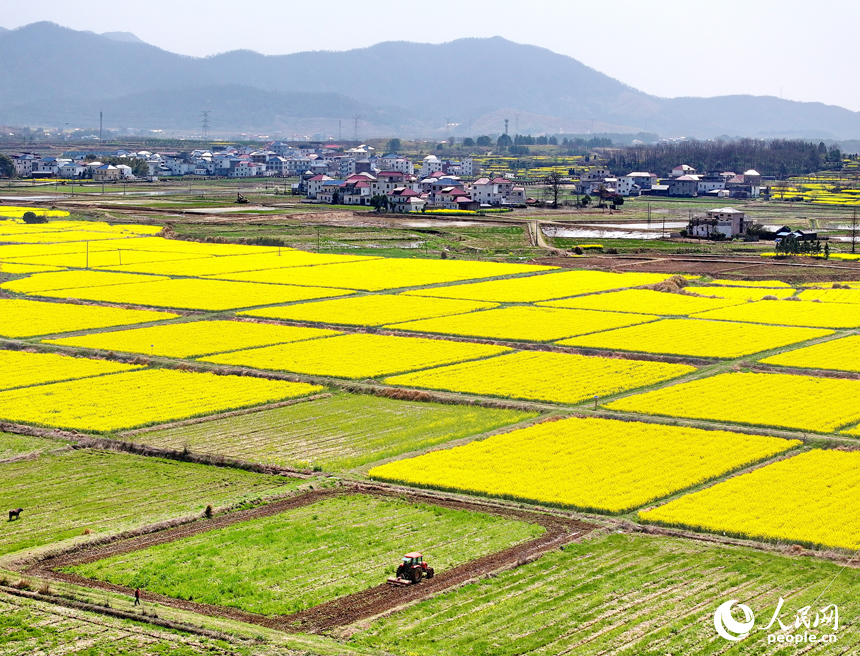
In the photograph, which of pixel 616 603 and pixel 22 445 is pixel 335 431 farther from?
pixel 616 603

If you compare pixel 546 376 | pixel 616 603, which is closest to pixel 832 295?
pixel 546 376

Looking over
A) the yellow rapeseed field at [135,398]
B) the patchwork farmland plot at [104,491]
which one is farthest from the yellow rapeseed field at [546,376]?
the patchwork farmland plot at [104,491]

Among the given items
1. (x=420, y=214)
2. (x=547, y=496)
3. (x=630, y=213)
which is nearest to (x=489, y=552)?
(x=547, y=496)

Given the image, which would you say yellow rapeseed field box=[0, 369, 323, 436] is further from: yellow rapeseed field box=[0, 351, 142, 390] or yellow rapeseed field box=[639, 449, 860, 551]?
yellow rapeseed field box=[639, 449, 860, 551]

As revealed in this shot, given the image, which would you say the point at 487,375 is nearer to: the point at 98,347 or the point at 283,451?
the point at 283,451

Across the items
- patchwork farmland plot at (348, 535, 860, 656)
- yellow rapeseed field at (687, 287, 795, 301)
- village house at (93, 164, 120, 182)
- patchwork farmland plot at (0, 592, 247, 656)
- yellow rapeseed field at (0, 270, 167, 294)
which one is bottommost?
patchwork farmland plot at (0, 592, 247, 656)

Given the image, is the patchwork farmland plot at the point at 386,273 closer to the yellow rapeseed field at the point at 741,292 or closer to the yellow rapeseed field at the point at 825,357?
the yellow rapeseed field at the point at 741,292

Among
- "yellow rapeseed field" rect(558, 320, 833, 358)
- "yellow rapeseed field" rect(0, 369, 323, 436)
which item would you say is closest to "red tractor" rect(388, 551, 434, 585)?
"yellow rapeseed field" rect(0, 369, 323, 436)
